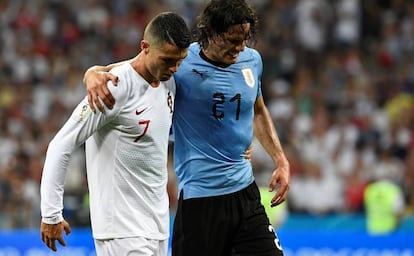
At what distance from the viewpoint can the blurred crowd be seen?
12.8m

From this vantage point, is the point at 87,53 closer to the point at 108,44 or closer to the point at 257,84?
the point at 108,44

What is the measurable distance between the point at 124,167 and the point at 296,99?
9.55 metres

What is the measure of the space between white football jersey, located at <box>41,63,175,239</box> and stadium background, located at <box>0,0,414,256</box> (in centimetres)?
473

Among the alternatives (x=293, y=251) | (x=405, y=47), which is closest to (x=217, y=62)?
(x=293, y=251)

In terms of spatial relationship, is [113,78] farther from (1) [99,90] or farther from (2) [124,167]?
(2) [124,167]

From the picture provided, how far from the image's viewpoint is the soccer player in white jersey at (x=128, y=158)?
526 centimetres

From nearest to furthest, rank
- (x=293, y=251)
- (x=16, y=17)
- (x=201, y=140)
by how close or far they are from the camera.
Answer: (x=201, y=140) < (x=293, y=251) < (x=16, y=17)

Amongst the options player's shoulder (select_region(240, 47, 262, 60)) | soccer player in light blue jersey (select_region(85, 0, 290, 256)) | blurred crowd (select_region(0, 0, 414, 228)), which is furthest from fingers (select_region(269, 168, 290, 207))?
blurred crowd (select_region(0, 0, 414, 228))

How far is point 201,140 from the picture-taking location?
5.82 m

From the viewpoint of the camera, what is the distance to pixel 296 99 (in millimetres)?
14742

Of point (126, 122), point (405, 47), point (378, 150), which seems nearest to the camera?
point (126, 122)

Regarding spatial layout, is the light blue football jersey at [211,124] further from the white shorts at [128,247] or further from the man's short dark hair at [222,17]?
the white shorts at [128,247]

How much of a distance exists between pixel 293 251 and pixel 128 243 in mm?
4956

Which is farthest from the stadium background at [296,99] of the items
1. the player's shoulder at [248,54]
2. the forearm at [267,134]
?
the player's shoulder at [248,54]
